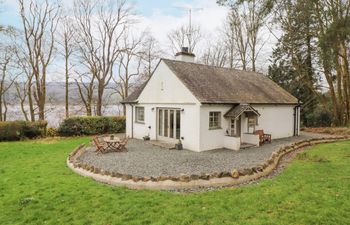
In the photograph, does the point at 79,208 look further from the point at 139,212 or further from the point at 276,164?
the point at 276,164

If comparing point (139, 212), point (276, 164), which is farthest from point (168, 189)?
point (276, 164)

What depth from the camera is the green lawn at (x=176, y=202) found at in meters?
5.53

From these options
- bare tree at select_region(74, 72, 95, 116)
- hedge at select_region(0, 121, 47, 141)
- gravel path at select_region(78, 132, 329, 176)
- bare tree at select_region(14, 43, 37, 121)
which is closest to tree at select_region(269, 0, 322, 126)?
gravel path at select_region(78, 132, 329, 176)

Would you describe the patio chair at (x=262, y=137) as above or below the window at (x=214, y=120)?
below

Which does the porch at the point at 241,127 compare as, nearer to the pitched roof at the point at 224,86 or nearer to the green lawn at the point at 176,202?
the pitched roof at the point at 224,86

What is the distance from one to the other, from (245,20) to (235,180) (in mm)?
27374

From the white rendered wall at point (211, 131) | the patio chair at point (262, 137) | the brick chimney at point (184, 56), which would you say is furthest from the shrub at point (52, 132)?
the patio chair at point (262, 137)

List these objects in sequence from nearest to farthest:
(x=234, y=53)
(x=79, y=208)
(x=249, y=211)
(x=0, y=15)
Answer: (x=249, y=211)
(x=79, y=208)
(x=0, y=15)
(x=234, y=53)

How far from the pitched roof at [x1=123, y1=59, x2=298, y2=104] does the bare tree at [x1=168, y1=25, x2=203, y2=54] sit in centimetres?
1656

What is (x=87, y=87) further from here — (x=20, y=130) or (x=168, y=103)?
(x=168, y=103)

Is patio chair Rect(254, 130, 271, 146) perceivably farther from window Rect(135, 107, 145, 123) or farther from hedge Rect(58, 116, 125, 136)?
hedge Rect(58, 116, 125, 136)

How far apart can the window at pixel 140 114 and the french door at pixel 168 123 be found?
2.06m

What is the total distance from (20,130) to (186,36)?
25.2 meters

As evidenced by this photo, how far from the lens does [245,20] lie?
99.9ft
